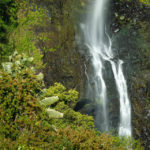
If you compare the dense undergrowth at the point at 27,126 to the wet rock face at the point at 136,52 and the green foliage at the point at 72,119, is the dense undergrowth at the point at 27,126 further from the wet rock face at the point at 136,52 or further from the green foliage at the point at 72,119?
the wet rock face at the point at 136,52

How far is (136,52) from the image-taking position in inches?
651

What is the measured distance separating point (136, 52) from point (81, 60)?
539 centimetres

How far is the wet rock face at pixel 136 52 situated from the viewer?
1391 centimetres

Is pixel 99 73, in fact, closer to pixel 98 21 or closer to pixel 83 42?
pixel 83 42

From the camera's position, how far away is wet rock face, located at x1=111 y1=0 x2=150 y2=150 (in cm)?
1391

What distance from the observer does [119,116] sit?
14.5 metres

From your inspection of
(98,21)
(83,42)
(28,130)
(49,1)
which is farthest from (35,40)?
(98,21)

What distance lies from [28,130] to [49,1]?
12.9m

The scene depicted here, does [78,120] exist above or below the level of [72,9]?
below

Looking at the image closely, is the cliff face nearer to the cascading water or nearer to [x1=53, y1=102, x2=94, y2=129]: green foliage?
the cascading water

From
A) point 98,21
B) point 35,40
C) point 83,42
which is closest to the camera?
point 35,40

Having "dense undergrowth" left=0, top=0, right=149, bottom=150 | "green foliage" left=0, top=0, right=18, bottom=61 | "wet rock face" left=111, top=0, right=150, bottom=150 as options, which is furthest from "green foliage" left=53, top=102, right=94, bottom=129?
"green foliage" left=0, top=0, right=18, bottom=61

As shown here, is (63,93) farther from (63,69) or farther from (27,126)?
(27,126)

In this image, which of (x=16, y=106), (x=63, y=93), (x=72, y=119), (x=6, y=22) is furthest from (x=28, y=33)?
(x=16, y=106)
